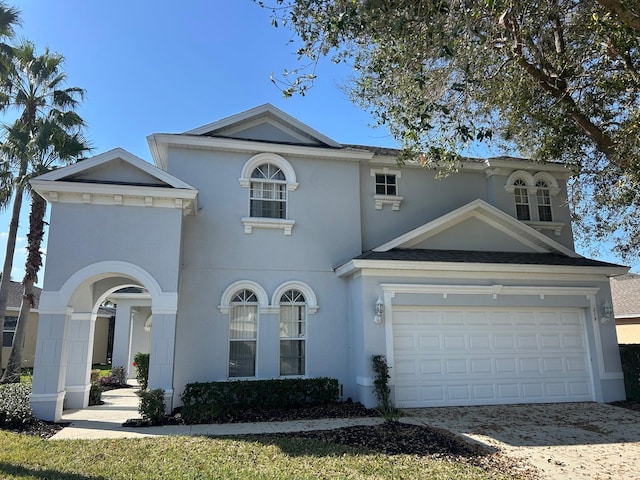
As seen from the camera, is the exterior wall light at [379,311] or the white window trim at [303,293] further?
the white window trim at [303,293]

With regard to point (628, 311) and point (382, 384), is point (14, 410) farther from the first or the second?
point (628, 311)

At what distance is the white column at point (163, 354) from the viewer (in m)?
10.4

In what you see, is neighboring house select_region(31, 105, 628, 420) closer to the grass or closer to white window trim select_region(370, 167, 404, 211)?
white window trim select_region(370, 167, 404, 211)

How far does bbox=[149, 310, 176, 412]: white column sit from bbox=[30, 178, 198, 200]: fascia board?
2795 mm

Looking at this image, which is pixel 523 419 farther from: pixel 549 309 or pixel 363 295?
pixel 363 295

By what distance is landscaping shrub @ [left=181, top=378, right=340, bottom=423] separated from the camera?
10.4 metres

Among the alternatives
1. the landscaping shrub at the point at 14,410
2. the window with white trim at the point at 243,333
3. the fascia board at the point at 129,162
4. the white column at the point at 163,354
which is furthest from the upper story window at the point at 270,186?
the landscaping shrub at the point at 14,410

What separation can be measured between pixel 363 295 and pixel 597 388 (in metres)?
7.03

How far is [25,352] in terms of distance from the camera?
84.4 ft

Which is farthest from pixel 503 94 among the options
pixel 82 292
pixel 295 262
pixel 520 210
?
pixel 82 292

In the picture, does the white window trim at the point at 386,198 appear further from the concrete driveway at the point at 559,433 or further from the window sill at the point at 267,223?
the concrete driveway at the point at 559,433

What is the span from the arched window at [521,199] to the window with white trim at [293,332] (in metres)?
8.00

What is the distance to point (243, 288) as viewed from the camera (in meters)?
12.7

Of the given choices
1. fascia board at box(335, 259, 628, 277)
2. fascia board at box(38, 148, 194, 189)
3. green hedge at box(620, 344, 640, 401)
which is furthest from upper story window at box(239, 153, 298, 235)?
green hedge at box(620, 344, 640, 401)
